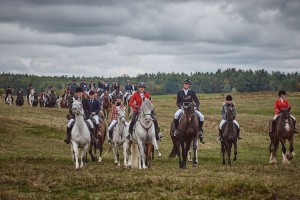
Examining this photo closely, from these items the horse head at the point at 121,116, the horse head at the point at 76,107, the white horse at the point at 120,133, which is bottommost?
the white horse at the point at 120,133

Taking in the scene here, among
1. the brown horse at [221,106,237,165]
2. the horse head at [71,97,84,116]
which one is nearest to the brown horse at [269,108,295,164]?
the brown horse at [221,106,237,165]

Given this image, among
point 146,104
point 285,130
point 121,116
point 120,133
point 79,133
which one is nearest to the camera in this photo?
point 146,104

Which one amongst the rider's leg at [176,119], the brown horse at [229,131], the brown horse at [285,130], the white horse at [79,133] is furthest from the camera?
the brown horse at [285,130]

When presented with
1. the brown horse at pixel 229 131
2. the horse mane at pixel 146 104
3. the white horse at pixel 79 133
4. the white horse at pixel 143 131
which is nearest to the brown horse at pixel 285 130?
the brown horse at pixel 229 131

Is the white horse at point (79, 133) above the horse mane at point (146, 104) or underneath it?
underneath

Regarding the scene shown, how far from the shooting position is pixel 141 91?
75.9 ft

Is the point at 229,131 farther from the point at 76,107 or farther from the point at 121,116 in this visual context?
the point at 76,107

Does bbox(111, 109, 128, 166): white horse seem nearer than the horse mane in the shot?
No

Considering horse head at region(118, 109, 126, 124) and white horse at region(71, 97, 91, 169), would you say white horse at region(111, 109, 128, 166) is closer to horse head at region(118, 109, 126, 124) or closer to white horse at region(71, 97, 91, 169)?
horse head at region(118, 109, 126, 124)

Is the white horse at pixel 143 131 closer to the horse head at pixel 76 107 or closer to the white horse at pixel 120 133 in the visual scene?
the white horse at pixel 120 133

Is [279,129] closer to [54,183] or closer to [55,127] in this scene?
[54,183]

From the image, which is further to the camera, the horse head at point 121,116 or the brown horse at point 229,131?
the brown horse at point 229,131

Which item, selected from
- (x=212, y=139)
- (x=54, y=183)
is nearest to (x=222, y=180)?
(x=54, y=183)

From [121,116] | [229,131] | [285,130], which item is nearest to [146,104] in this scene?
[121,116]
